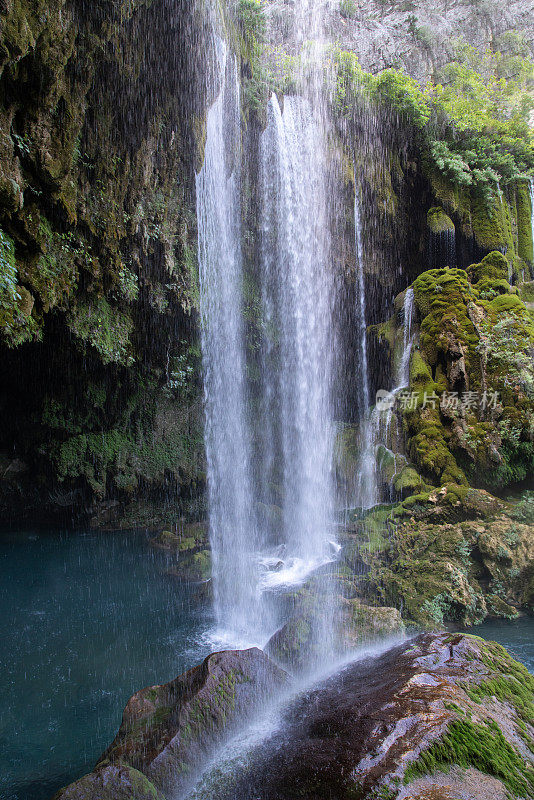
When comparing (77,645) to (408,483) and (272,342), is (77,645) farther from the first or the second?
(272,342)

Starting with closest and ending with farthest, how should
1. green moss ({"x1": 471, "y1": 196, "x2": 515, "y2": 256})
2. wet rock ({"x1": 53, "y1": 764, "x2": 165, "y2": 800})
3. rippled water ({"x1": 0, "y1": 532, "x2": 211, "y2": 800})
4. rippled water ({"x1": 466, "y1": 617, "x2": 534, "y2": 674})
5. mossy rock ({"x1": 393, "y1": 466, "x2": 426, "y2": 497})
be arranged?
wet rock ({"x1": 53, "y1": 764, "x2": 165, "y2": 800}), rippled water ({"x1": 0, "y1": 532, "x2": 211, "y2": 800}), rippled water ({"x1": 466, "y1": 617, "x2": 534, "y2": 674}), mossy rock ({"x1": 393, "y1": 466, "x2": 426, "y2": 497}), green moss ({"x1": 471, "y1": 196, "x2": 515, "y2": 256})

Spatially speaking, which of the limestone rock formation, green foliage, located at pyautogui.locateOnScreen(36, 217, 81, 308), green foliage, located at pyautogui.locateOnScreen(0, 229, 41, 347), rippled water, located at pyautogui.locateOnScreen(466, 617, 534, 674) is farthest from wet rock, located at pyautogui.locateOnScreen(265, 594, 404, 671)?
green foliage, located at pyautogui.locateOnScreen(36, 217, 81, 308)

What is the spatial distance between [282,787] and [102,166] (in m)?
7.86

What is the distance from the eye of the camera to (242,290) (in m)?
11.4

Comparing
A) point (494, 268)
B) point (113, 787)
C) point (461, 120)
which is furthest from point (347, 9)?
point (113, 787)

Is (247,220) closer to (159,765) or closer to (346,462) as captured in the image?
(346,462)

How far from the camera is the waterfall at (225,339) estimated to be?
9.90 m

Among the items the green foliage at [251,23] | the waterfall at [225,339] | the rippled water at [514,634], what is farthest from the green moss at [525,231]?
the rippled water at [514,634]

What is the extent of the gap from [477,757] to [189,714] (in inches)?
80.2

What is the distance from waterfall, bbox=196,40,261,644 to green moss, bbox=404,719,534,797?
644 centimetres

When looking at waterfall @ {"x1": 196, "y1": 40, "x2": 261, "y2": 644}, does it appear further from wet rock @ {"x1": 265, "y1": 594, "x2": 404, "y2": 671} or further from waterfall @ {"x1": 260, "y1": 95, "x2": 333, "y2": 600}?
wet rock @ {"x1": 265, "y1": 594, "x2": 404, "y2": 671}

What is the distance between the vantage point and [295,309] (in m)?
11.7

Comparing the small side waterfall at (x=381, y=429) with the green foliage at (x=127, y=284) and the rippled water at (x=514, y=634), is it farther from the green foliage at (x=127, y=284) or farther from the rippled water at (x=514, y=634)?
the green foliage at (x=127, y=284)

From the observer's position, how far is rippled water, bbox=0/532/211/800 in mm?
4375
